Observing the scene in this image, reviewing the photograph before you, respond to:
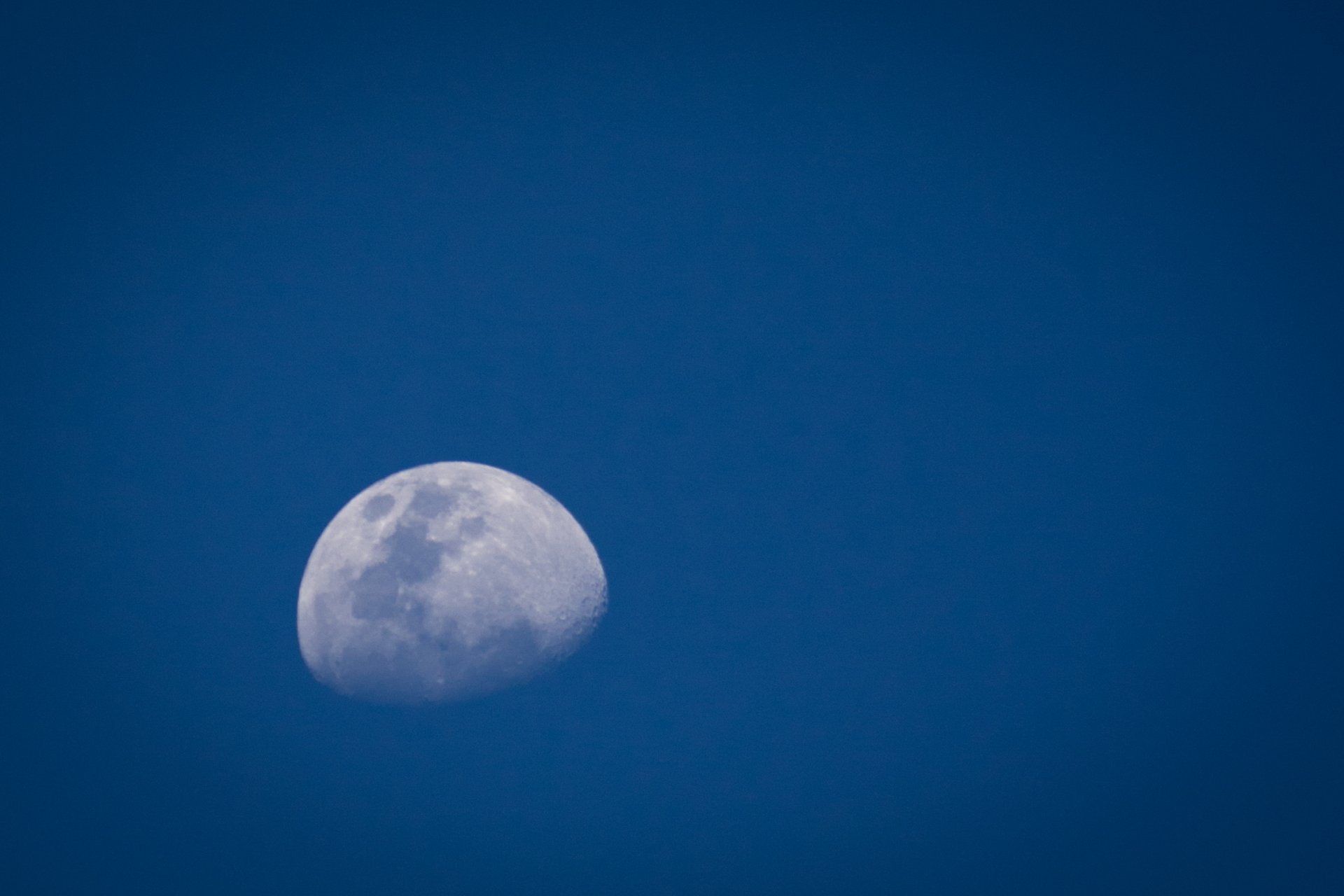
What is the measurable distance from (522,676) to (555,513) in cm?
375

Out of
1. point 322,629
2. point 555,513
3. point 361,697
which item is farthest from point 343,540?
point 555,513

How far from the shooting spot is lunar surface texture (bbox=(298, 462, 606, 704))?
51.8ft

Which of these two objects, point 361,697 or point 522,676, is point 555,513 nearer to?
point 522,676

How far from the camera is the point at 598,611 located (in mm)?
18859

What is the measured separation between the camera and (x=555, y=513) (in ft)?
62.3

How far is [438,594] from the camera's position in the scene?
15898mm

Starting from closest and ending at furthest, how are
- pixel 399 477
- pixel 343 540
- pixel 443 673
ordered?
pixel 443 673 < pixel 343 540 < pixel 399 477

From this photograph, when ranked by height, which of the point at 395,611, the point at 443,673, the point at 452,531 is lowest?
the point at 443,673

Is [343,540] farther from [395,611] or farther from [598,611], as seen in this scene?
[598,611]

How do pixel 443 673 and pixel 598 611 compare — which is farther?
pixel 598 611

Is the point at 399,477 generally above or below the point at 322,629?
above

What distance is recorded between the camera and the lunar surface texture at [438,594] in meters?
15.8

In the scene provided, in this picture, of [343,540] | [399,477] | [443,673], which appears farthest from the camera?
[399,477]

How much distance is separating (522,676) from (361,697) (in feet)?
9.52
